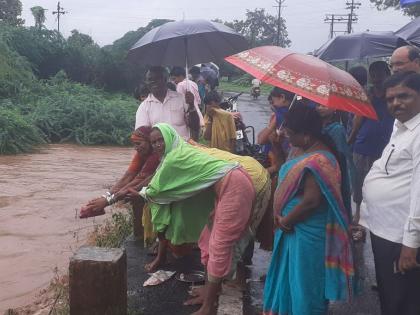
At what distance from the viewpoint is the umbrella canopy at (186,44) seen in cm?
523

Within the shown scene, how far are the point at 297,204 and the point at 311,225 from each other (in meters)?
0.14

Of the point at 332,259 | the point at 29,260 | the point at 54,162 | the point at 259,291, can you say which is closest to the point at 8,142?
the point at 54,162

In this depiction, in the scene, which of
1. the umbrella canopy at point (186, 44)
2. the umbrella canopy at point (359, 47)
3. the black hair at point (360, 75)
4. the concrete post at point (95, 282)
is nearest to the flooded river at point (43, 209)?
the concrete post at point (95, 282)

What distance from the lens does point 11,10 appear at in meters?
35.4

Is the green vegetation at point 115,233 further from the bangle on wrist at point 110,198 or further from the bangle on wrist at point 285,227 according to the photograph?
the bangle on wrist at point 285,227

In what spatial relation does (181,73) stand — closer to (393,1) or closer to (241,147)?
(241,147)

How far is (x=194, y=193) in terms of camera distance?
336 cm

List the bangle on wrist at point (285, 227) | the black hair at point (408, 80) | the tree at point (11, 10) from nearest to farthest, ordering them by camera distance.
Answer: the black hair at point (408, 80) < the bangle on wrist at point (285, 227) < the tree at point (11, 10)

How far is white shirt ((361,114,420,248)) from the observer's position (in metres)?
2.33

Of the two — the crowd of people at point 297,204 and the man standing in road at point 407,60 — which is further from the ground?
the man standing in road at point 407,60

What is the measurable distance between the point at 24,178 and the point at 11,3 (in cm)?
2960

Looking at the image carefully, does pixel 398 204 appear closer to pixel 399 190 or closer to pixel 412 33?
pixel 399 190

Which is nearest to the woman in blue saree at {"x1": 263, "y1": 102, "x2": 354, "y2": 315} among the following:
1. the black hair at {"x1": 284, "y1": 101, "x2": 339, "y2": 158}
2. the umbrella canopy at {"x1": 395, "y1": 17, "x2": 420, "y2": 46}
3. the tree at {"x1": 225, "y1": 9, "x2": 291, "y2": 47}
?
the black hair at {"x1": 284, "y1": 101, "x2": 339, "y2": 158}

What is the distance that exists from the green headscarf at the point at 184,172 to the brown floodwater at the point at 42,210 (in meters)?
2.19
